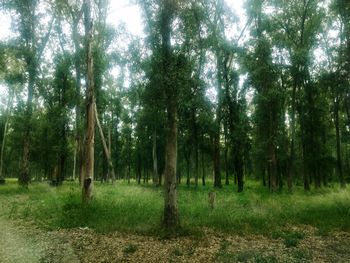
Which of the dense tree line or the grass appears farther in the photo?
the dense tree line

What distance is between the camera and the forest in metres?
12.0

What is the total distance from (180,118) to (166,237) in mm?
7064

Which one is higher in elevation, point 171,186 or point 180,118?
point 180,118

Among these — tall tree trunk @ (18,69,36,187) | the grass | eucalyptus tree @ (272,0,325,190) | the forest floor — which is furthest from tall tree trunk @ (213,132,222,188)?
tall tree trunk @ (18,69,36,187)

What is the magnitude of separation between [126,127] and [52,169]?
1438 cm

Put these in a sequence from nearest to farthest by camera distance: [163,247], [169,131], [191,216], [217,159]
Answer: [163,247], [169,131], [191,216], [217,159]

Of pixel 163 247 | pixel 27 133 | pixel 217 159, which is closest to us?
pixel 163 247

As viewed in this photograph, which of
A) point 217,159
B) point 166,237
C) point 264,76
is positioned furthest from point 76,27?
point 166,237

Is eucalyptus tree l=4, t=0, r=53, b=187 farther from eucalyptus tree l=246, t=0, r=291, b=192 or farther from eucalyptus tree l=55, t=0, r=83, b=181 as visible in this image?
eucalyptus tree l=246, t=0, r=291, b=192

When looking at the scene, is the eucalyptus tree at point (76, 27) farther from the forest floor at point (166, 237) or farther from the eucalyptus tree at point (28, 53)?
the forest floor at point (166, 237)

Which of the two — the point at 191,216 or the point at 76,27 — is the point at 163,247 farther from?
the point at 76,27

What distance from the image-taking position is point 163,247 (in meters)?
10.8

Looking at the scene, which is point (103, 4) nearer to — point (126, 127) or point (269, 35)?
point (269, 35)

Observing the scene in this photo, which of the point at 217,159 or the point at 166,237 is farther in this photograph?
the point at 217,159
